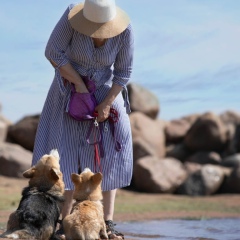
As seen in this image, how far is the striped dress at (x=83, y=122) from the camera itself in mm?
7516

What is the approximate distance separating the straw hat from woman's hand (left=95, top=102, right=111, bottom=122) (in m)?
0.69

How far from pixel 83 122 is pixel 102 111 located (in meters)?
0.27

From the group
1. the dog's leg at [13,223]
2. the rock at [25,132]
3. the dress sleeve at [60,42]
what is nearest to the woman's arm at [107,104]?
the dress sleeve at [60,42]

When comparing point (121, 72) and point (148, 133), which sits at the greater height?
point (148, 133)

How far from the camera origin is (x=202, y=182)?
1953 centimetres

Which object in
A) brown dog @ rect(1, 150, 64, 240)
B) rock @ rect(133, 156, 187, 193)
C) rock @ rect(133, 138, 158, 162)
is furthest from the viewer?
rock @ rect(133, 138, 158, 162)

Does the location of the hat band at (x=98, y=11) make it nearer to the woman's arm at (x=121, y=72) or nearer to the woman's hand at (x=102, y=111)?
the woman's arm at (x=121, y=72)

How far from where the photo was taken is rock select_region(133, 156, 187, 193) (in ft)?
63.9

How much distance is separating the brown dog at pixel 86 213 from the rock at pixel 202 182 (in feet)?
42.2

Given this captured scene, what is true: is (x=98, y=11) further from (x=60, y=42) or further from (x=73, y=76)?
(x=73, y=76)

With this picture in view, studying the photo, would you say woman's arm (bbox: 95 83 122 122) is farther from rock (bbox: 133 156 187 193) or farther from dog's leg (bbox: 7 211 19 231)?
rock (bbox: 133 156 187 193)

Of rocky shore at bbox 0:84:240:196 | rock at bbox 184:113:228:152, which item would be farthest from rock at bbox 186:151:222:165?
rock at bbox 184:113:228:152

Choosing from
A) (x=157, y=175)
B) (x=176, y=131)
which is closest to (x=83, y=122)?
(x=157, y=175)

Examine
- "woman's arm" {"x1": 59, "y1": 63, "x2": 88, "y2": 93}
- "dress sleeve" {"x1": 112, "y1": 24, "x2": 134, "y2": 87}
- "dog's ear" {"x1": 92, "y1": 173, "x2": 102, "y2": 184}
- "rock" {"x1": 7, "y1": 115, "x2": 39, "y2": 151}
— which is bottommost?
"dog's ear" {"x1": 92, "y1": 173, "x2": 102, "y2": 184}
